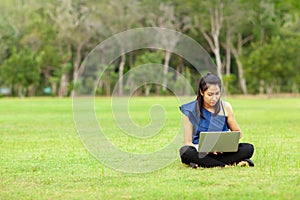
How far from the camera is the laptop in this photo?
7.09 m

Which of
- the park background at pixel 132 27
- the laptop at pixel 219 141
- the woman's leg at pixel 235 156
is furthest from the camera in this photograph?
the park background at pixel 132 27

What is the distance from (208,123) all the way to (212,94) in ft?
1.49

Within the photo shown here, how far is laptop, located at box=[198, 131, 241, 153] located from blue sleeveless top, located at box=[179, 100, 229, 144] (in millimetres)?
465

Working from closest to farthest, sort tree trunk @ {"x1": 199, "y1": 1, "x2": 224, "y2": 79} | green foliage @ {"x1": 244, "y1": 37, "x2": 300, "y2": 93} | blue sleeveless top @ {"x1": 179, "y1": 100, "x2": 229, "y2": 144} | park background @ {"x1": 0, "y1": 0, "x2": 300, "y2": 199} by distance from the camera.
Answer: blue sleeveless top @ {"x1": 179, "y1": 100, "x2": 229, "y2": 144} → park background @ {"x1": 0, "y1": 0, "x2": 300, "y2": 199} → green foliage @ {"x1": 244, "y1": 37, "x2": 300, "y2": 93} → tree trunk @ {"x1": 199, "y1": 1, "x2": 224, "y2": 79}

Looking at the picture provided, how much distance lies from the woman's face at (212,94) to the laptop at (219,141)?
0.53 metres

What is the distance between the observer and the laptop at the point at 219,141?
279 inches

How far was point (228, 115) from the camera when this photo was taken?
772cm

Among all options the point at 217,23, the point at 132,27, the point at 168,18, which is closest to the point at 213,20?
the point at 217,23

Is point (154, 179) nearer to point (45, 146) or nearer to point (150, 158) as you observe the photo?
point (150, 158)

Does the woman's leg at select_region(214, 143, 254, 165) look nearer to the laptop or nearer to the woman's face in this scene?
the laptop

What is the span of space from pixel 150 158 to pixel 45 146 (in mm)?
2740

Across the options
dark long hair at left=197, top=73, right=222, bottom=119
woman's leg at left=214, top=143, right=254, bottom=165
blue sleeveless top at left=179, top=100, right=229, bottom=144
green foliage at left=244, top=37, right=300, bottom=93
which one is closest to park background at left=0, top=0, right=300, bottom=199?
green foliage at left=244, top=37, right=300, bottom=93

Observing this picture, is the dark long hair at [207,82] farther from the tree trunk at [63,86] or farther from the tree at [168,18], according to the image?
the tree trunk at [63,86]

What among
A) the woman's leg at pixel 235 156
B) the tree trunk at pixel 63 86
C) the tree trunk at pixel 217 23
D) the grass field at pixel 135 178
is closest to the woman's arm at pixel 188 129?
the grass field at pixel 135 178
